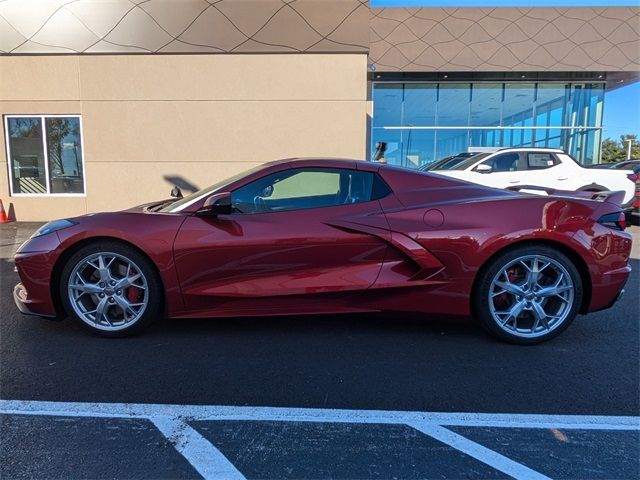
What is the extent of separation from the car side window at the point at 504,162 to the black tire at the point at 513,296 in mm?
7199

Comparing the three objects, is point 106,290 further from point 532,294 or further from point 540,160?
point 540,160

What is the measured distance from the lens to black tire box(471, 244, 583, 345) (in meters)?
3.52

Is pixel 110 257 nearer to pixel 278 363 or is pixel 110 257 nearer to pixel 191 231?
pixel 191 231

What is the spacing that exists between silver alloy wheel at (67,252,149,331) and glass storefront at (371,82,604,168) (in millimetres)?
14201

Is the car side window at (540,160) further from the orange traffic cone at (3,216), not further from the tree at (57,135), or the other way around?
the orange traffic cone at (3,216)

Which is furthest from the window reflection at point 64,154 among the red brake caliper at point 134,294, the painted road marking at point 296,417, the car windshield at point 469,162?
the painted road marking at point 296,417

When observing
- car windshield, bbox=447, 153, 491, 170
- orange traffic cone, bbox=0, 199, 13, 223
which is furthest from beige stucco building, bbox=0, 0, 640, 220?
car windshield, bbox=447, 153, 491, 170

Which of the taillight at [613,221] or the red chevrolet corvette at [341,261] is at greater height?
the taillight at [613,221]

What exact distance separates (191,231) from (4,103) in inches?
394

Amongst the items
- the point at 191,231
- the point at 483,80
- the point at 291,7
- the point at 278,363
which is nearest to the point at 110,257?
the point at 191,231

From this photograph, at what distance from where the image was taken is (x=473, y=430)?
7.98ft

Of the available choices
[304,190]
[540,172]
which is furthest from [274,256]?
[540,172]

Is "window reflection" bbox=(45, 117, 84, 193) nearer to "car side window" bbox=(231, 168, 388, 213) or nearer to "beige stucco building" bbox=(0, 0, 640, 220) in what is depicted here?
"beige stucco building" bbox=(0, 0, 640, 220)

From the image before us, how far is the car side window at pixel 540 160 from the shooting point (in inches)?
410
